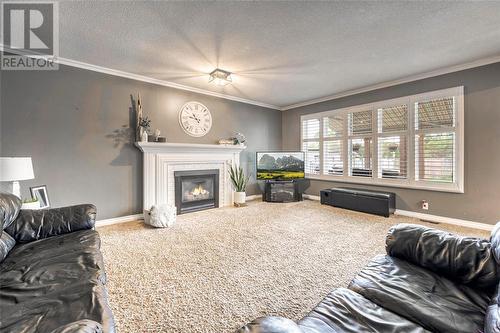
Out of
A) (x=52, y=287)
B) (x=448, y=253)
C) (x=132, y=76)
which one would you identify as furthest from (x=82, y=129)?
(x=448, y=253)

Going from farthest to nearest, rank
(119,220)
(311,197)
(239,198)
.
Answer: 1. (311,197)
2. (239,198)
3. (119,220)

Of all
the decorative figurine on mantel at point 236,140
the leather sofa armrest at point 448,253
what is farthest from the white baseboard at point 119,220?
the leather sofa armrest at point 448,253

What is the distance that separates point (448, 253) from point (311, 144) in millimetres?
4484

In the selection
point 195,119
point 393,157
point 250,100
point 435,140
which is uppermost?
point 250,100

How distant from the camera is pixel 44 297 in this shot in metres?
1.08

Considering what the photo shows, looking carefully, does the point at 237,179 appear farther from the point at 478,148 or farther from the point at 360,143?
the point at 478,148

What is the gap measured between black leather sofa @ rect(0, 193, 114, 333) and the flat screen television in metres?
3.69

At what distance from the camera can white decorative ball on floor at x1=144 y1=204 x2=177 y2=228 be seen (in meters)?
3.42

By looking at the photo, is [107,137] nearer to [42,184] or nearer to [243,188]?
[42,184]

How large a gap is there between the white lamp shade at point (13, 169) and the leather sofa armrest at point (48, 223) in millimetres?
578

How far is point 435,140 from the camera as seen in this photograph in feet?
12.2

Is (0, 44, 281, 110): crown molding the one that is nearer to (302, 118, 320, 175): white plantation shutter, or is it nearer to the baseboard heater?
(302, 118, 320, 175): white plantation shutter

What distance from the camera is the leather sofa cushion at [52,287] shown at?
0.93 m

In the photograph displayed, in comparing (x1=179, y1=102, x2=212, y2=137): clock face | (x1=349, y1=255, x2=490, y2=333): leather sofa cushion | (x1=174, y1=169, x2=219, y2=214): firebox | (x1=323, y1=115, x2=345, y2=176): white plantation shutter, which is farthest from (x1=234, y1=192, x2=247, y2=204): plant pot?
(x1=349, y1=255, x2=490, y2=333): leather sofa cushion
